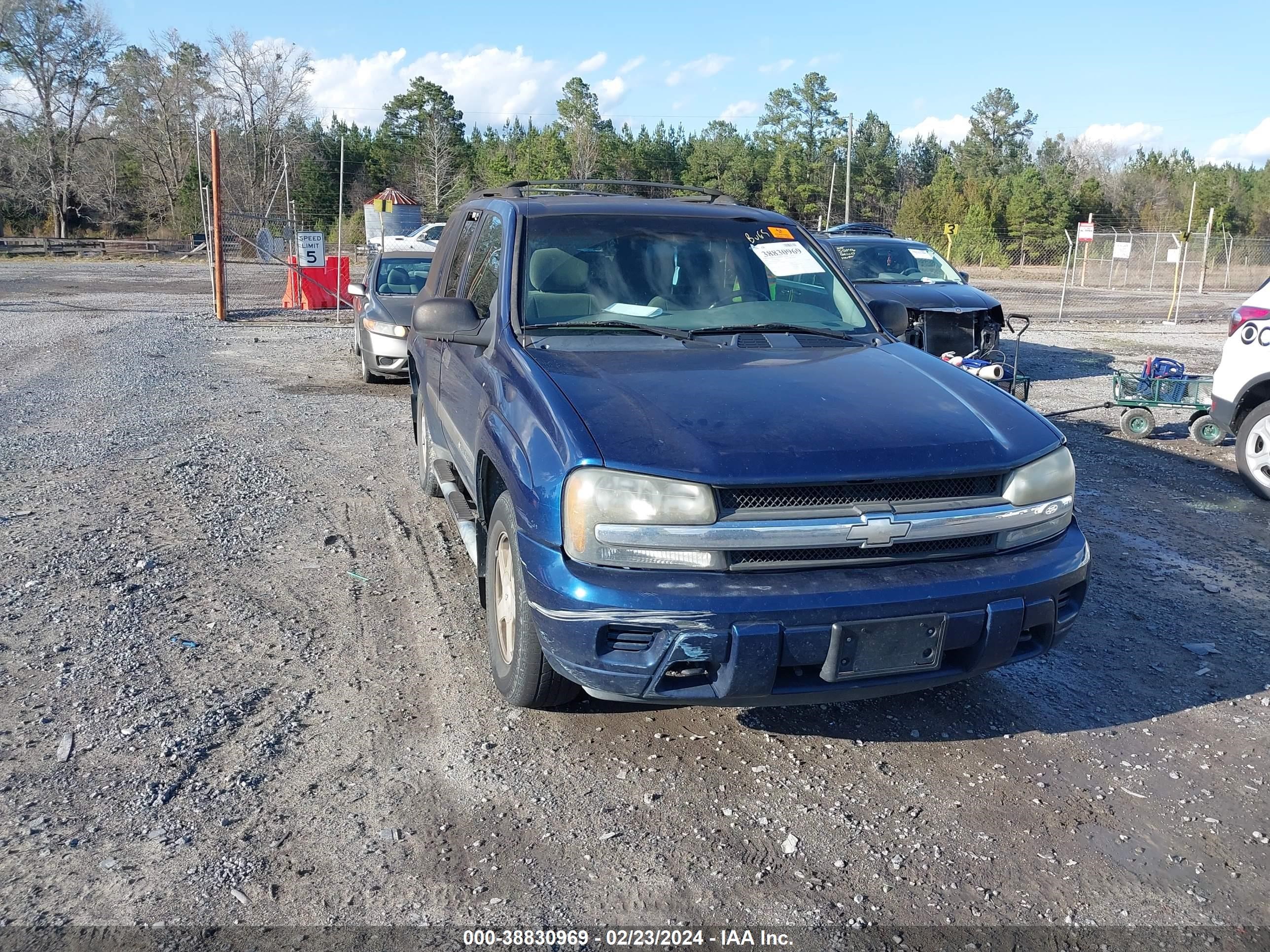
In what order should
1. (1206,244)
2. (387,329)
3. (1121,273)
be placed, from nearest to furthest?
(387,329)
(1206,244)
(1121,273)

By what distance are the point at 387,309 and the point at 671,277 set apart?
299 inches

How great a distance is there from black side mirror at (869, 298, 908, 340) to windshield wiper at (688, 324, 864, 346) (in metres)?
0.40

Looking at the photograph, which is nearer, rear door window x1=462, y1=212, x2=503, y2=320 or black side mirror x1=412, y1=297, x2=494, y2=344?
black side mirror x1=412, y1=297, x2=494, y2=344

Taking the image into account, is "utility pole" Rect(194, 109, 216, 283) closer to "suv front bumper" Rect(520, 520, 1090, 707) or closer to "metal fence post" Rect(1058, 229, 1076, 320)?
"suv front bumper" Rect(520, 520, 1090, 707)

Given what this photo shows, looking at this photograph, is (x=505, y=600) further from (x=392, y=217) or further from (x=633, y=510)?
(x=392, y=217)

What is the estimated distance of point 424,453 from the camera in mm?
6551

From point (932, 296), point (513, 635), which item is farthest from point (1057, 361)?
point (513, 635)

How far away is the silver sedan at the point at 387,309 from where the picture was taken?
1135cm

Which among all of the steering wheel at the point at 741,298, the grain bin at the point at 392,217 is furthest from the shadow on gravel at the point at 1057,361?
the grain bin at the point at 392,217

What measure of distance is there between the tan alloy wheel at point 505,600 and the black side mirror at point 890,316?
217 cm

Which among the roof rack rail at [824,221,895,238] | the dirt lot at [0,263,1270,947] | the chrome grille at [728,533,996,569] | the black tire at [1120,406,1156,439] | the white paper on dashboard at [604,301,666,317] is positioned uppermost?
the roof rack rail at [824,221,895,238]

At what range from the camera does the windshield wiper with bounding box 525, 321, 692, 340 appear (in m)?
4.29

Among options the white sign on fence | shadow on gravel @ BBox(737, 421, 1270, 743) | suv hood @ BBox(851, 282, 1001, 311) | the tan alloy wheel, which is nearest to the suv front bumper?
the tan alloy wheel

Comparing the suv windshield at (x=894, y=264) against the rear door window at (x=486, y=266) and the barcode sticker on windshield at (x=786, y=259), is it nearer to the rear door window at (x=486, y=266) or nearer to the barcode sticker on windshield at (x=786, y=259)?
the barcode sticker on windshield at (x=786, y=259)
